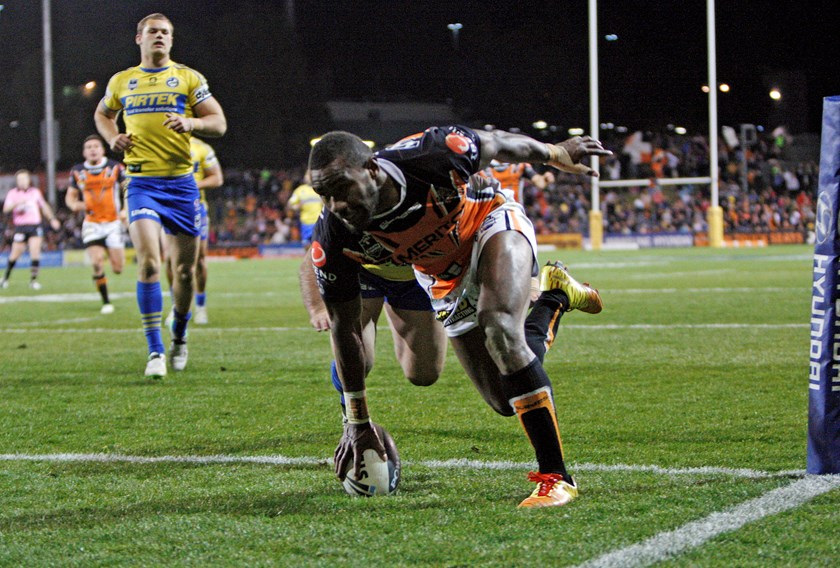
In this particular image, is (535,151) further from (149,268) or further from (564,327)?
(564,327)

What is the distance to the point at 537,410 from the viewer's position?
375 cm

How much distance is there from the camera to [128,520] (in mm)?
3555

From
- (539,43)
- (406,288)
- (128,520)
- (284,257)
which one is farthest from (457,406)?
(539,43)

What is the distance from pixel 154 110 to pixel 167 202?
2.30 feet

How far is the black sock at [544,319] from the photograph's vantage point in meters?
5.42

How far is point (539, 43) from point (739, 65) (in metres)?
8.72

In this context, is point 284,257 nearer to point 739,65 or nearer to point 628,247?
point 628,247

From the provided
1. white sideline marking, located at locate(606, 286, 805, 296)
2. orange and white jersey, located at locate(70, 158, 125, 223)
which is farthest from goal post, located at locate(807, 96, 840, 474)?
orange and white jersey, located at locate(70, 158, 125, 223)

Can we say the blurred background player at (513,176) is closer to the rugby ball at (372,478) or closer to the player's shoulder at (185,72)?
the player's shoulder at (185,72)

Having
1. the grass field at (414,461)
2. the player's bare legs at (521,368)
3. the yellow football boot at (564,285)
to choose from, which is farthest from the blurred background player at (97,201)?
the player's bare legs at (521,368)

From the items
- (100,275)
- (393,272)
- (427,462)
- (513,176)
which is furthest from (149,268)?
(513,176)

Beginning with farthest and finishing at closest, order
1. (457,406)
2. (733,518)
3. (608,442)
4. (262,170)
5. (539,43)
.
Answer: (262,170), (539,43), (457,406), (608,442), (733,518)

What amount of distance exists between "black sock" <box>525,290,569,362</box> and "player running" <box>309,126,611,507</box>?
1020 millimetres

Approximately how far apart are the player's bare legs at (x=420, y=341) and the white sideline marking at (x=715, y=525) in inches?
71.0
